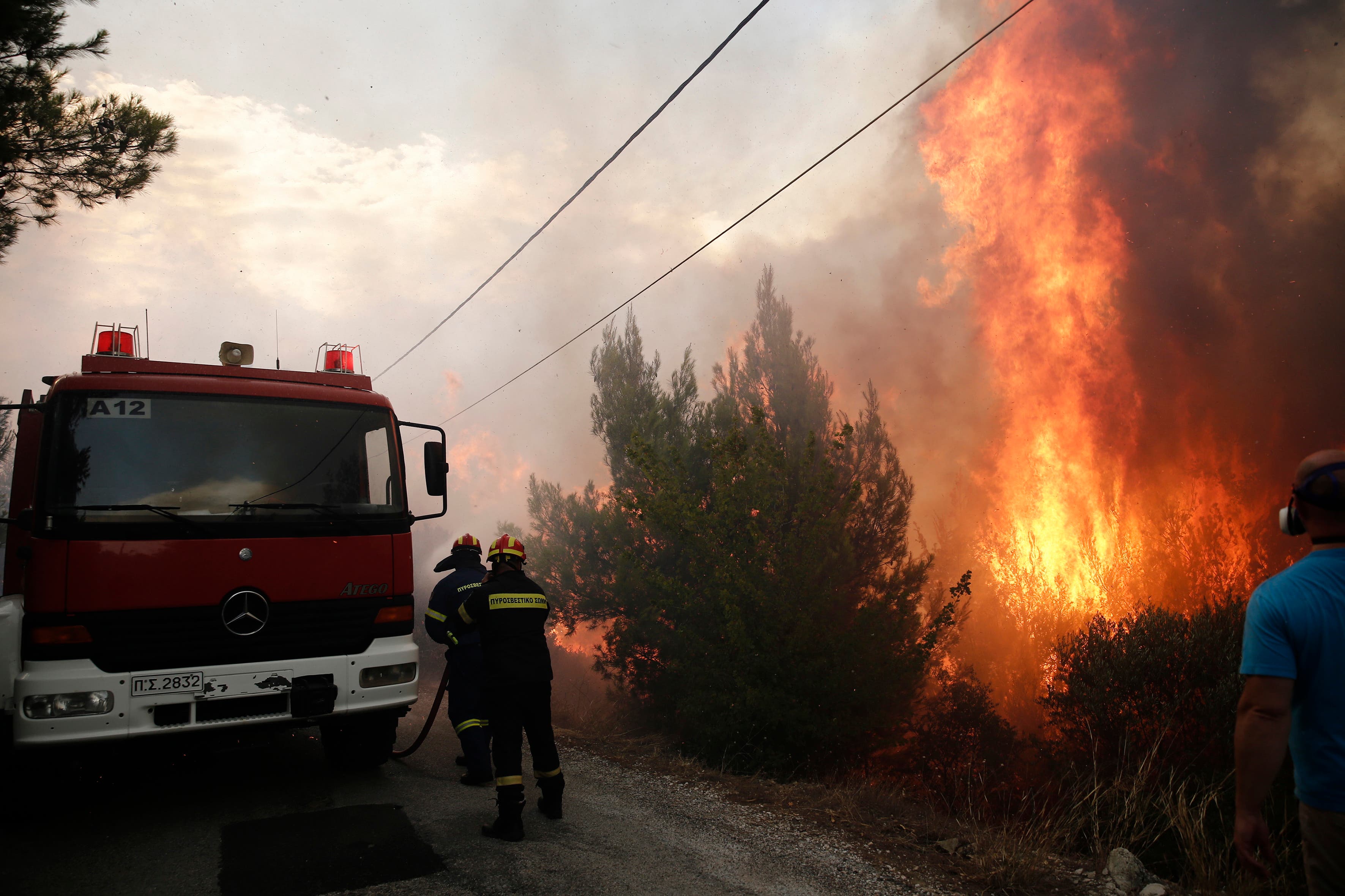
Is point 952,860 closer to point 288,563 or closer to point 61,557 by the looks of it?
point 288,563

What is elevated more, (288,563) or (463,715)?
(288,563)

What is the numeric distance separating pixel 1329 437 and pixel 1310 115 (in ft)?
24.6

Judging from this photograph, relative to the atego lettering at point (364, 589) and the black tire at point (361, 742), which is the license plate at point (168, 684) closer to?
the atego lettering at point (364, 589)

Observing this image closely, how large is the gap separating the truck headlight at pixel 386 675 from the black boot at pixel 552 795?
1114 mm

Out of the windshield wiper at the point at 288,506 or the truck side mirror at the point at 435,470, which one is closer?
the windshield wiper at the point at 288,506

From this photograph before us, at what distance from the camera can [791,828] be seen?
4.91 meters

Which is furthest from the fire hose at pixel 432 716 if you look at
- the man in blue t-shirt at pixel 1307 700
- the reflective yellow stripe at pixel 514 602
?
the man in blue t-shirt at pixel 1307 700

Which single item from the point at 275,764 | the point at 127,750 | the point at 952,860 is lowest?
the point at 952,860

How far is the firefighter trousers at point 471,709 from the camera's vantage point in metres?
5.42

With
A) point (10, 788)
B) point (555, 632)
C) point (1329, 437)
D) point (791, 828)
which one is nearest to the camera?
point (10, 788)

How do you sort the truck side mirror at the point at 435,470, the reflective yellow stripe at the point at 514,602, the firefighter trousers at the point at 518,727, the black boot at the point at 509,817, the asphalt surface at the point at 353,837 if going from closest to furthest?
the asphalt surface at the point at 353,837, the black boot at the point at 509,817, the firefighter trousers at the point at 518,727, the reflective yellow stripe at the point at 514,602, the truck side mirror at the point at 435,470

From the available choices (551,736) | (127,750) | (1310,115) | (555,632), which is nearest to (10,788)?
(127,750)

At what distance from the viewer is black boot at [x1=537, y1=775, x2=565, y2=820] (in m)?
4.71

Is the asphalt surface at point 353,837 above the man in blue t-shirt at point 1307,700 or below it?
below
